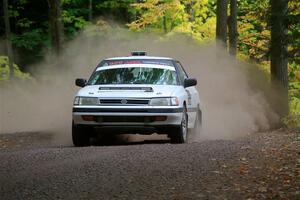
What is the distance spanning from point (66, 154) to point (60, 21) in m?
13.9

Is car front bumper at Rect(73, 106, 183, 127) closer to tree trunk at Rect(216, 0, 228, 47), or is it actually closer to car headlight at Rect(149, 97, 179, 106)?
car headlight at Rect(149, 97, 179, 106)

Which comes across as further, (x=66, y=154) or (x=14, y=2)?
(x=14, y=2)

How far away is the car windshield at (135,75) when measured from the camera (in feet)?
42.0

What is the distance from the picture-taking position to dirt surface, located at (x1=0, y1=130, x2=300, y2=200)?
7332 mm

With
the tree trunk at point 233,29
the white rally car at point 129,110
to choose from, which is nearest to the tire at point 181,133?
the white rally car at point 129,110

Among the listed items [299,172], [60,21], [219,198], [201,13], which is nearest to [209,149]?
[299,172]

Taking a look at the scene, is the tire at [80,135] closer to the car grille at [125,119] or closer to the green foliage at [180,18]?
the car grille at [125,119]

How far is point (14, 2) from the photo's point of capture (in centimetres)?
3531

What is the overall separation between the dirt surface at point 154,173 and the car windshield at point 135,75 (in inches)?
95.1

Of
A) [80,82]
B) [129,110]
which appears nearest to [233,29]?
[80,82]

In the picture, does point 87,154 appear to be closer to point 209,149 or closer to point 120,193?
point 209,149

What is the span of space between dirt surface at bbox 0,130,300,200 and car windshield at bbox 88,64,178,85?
7.92 feet

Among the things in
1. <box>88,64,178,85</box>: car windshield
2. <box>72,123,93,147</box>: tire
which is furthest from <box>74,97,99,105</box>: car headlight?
<box>88,64,178,85</box>: car windshield

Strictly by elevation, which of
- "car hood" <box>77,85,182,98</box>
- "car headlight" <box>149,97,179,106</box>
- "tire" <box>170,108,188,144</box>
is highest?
"car hood" <box>77,85,182,98</box>
